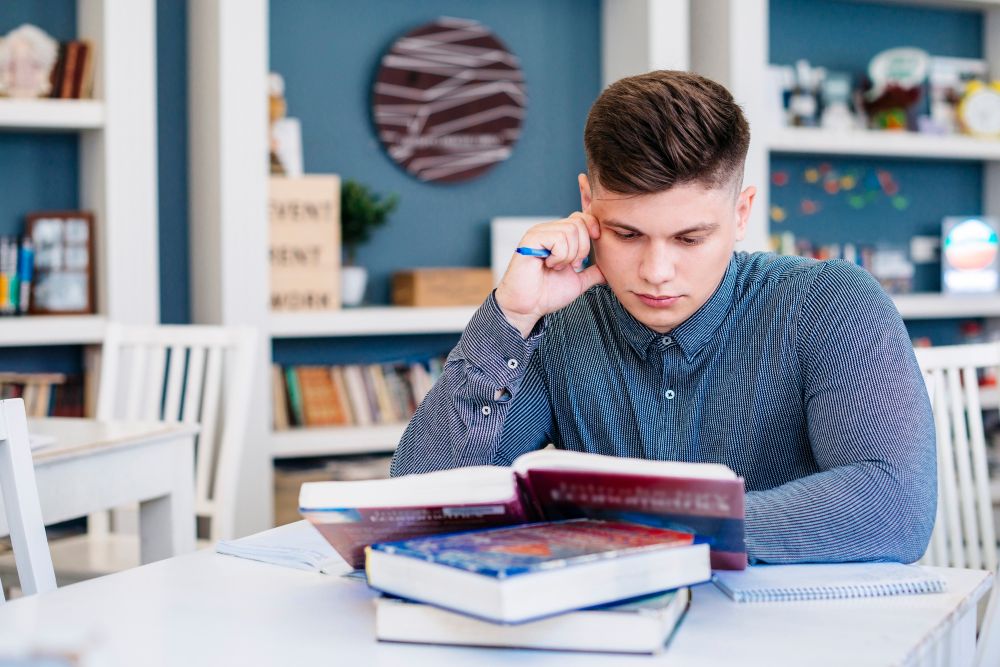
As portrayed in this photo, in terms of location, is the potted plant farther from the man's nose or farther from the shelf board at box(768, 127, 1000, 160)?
the man's nose

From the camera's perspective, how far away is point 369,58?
3.66 meters

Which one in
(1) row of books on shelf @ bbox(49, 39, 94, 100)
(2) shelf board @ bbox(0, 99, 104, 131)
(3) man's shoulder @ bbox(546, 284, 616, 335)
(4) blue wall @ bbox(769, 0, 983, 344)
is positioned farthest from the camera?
(4) blue wall @ bbox(769, 0, 983, 344)

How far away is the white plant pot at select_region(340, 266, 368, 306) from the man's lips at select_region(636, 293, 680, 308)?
7.40ft

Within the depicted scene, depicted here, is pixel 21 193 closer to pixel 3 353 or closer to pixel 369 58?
pixel 3 353

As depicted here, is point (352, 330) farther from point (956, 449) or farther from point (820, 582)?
point (820, 582)

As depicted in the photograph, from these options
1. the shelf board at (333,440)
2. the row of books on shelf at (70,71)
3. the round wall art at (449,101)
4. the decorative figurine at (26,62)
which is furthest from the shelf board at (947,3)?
the decorative figurine at (26,62)

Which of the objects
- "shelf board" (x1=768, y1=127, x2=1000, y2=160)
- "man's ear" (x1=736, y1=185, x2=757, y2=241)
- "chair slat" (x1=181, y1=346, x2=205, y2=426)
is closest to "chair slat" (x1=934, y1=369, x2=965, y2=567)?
"man's ear" (x1=736, y1=185, x2=757, y2=241)

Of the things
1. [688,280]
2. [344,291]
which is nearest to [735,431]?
[688,280]

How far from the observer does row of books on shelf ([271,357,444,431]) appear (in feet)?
11.2

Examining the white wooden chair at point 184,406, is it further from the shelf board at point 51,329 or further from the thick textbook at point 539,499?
the thick textbook at point 539,499

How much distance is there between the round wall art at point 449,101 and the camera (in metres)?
3.65

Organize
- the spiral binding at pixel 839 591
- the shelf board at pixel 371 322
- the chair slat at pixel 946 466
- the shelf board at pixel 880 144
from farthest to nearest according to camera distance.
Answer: the shelf board at pixel 880 144 < the shelf board at pixel 371 322 < the chair slat at pixel 946 466 < the spiral binding at pixel 839 591

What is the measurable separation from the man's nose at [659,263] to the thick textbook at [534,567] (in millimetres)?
390

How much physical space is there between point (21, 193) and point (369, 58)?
115 cm
